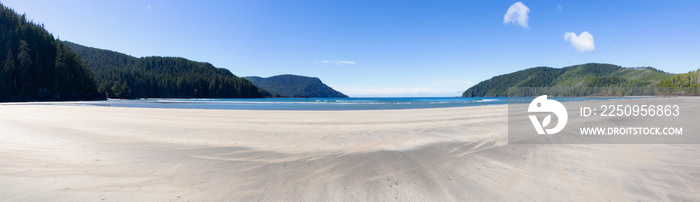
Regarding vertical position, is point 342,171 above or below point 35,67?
below

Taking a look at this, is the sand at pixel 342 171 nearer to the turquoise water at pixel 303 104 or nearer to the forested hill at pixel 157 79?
the turquoise water at pixel 303 104

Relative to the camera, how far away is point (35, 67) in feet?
239

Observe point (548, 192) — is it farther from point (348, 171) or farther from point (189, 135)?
point (189, 135)

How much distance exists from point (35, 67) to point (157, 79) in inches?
2836

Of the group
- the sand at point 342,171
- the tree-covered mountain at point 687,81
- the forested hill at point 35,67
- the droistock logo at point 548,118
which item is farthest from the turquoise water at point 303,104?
the tree-covered mountain at point 687,81

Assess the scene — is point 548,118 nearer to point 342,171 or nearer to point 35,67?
point 342,171

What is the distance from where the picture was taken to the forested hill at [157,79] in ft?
432

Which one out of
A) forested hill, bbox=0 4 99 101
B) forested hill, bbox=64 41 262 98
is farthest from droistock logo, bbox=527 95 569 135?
forested hill, bbox=64 41 262 98

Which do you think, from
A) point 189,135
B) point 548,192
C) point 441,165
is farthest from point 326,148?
point 189,135

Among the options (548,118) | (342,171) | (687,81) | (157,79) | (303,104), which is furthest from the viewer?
(157,79)

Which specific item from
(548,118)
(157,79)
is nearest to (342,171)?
(548,118)

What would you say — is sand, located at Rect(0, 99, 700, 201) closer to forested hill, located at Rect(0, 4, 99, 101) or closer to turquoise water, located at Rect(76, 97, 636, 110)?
turquoise water, located at Rect(76, 97, 636, 110)

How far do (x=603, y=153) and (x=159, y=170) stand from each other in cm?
769

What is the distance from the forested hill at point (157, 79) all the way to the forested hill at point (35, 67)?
12.5m
